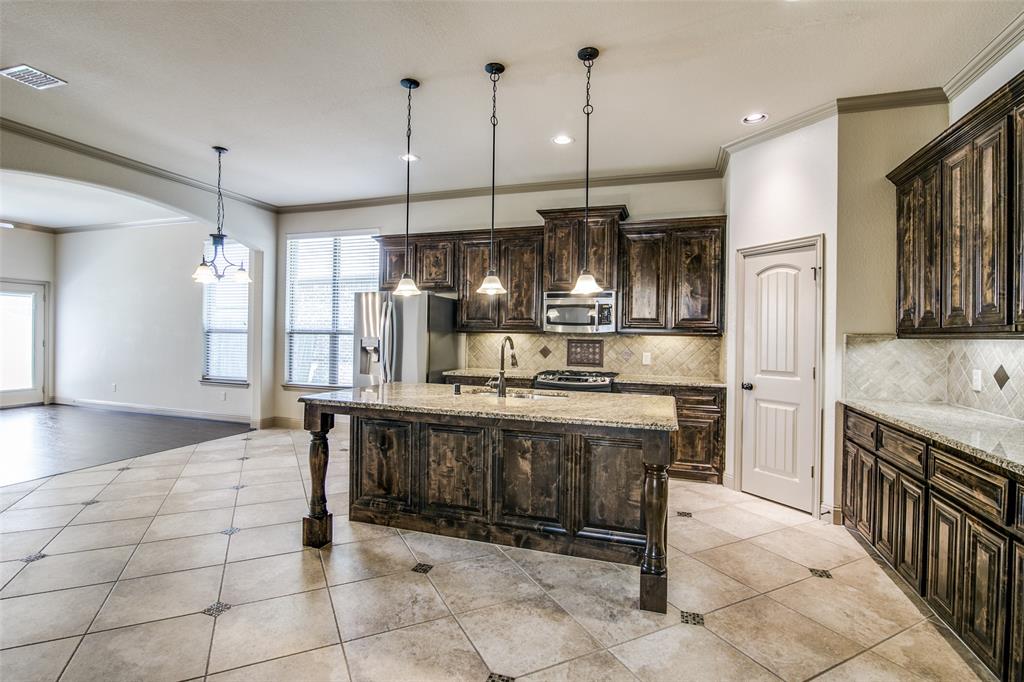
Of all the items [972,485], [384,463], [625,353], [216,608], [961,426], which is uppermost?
[625,353]

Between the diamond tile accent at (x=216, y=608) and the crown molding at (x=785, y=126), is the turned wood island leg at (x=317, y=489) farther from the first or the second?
the crown molding at (x=785, y=126)

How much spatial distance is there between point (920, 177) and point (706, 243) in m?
1.75

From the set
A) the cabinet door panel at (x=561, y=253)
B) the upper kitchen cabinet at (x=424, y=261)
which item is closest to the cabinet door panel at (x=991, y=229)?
the cabinet door panel at (x=561, y=253)

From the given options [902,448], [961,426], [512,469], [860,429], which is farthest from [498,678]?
[860,429]

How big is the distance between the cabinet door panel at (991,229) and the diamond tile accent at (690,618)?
2042 mm

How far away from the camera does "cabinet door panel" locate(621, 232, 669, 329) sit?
484 cm

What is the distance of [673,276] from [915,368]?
6.63 ft

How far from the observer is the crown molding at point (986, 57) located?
2.66 metres

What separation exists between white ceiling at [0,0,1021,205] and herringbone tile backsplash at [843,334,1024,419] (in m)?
1.74

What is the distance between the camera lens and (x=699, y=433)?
4.53 metres

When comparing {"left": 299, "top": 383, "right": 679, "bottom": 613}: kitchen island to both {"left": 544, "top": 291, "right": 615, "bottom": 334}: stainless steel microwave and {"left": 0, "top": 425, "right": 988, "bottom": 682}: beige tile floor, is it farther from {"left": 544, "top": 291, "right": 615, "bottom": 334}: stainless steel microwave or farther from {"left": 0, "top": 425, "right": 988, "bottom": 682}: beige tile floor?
{"left": 544, "top": 291, "right": 615, "bottom": 334}: stainless steel microwave

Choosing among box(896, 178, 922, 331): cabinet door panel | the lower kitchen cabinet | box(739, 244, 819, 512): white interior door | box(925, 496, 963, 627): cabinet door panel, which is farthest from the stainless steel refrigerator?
box(925, 496, 963, 627): cabinet door panel

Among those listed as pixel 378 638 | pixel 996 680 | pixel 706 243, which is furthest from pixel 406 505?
A: pixel 706 243

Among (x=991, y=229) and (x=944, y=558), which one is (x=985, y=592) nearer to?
(x=944, y=558)
